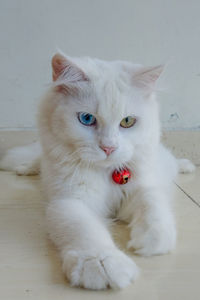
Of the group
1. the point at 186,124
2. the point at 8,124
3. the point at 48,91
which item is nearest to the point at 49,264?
the point at 48,91

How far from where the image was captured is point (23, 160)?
2195mm

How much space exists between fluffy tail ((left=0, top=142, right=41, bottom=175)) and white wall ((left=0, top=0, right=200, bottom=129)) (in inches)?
9.2

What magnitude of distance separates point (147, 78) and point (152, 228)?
567 millimetres

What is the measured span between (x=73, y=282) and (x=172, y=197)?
2.95 ft

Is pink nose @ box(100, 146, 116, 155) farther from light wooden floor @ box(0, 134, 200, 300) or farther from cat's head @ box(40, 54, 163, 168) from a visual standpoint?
light wooden floor @ box(0, 134, 200, 300)

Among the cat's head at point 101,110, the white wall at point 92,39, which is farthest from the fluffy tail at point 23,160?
the cat's head at point 101,110

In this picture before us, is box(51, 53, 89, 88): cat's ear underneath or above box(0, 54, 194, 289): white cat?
above

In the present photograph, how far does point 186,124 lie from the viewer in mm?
2367

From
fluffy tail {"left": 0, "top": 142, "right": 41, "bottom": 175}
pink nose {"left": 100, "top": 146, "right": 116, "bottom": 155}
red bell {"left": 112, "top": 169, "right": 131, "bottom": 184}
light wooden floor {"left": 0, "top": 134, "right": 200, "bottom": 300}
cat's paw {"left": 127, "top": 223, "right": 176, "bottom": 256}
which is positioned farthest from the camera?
fluffy tail {"left": 0, "top": 142, "right": 41, "bottom": 175}

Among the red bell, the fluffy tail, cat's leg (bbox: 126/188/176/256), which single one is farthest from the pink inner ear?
the fluffy tail

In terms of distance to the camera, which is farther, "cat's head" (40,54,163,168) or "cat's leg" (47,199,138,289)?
"cat's head" (40,54,163,168)

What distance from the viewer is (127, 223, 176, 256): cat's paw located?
40.8 inches

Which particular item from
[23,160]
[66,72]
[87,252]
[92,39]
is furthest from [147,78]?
[23,160]

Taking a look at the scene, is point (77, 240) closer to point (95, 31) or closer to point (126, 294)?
point (126, 294)
